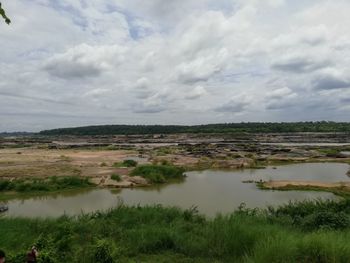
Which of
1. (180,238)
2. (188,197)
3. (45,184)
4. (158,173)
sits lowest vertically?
(188,197)

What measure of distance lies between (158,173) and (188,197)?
9.57 metres

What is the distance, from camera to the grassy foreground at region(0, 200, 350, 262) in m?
8.97

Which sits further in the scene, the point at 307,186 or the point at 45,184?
the point at 45,184

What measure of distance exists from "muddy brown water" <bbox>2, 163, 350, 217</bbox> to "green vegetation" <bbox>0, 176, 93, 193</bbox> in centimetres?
192

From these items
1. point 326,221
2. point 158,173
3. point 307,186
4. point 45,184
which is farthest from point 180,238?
point 158,173

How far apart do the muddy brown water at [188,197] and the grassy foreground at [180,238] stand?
6617 mm

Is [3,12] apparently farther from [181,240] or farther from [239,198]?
[239,198]

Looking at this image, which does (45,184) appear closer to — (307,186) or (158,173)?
(158,173)

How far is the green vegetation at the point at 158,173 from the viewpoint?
35.2 meters

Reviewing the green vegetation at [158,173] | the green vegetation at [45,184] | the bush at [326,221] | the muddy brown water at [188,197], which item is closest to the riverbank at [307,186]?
the muddy brown water at [188,197]

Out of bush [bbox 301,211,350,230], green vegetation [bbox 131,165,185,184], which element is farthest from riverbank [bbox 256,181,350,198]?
bush [bbox 301,211,350,230]

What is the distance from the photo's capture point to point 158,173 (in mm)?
36344

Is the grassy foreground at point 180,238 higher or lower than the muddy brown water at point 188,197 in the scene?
higher

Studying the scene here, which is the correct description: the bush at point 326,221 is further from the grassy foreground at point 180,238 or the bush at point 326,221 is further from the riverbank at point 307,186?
the riverbank at point 307,186
